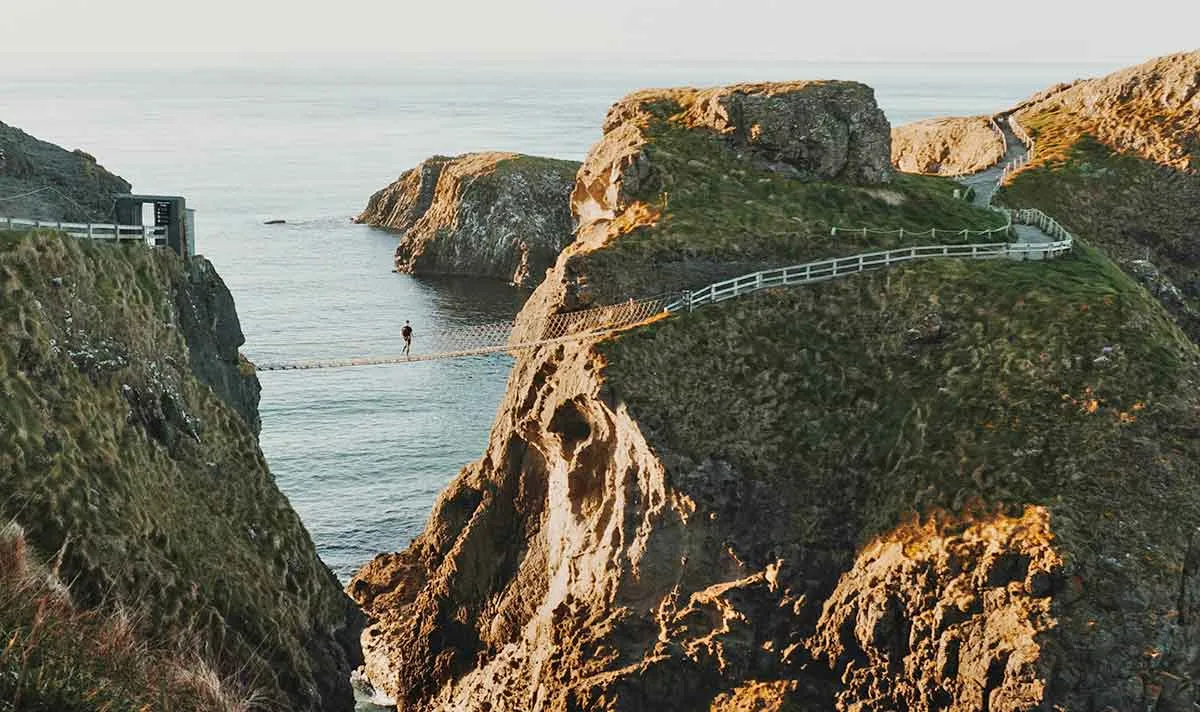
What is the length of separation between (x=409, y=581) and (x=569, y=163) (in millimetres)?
108236

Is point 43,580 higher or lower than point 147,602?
higher

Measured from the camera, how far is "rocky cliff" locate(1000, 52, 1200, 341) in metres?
97.5

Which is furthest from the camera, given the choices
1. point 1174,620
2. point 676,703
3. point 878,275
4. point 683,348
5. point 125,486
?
point 878,275

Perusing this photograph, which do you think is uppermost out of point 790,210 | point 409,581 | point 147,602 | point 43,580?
point 790,210

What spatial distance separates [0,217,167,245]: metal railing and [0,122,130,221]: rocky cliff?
5.20 ft

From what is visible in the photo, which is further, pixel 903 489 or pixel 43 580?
pixel 903 489

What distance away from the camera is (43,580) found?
3597 cm

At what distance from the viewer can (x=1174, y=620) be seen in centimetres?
5300

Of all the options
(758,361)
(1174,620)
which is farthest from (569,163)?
(1174,620)

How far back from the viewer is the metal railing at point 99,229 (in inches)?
2028

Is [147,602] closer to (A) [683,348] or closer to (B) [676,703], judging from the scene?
(B) [676,703]

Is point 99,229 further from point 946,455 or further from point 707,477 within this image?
point 946,455

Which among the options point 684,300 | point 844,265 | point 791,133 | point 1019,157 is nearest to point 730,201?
point 791,133

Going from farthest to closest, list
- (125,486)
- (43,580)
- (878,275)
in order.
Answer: (878,275)
(125,486)
(43,580)
